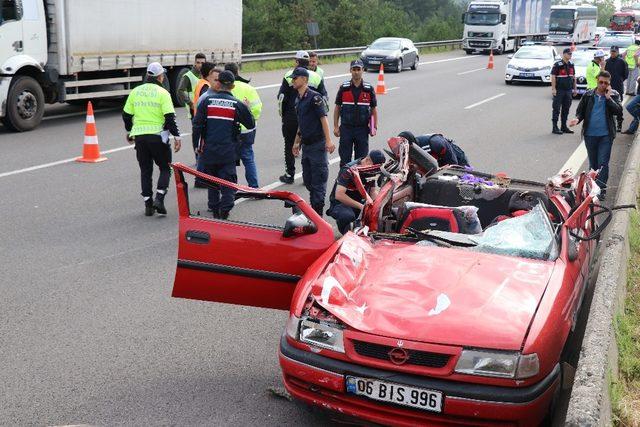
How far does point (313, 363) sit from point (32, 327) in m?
2.76

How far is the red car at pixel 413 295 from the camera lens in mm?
4164

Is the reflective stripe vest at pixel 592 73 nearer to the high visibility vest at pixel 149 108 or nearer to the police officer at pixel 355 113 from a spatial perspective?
the police officer at pixel 355 113

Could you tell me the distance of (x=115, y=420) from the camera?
190 inches

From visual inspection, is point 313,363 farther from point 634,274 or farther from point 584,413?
point 634,274

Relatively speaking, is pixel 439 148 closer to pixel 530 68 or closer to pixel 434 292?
pixel 434 292

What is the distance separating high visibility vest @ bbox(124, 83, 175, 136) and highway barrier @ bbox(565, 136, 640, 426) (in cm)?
504

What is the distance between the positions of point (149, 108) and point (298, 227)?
477 centimetres

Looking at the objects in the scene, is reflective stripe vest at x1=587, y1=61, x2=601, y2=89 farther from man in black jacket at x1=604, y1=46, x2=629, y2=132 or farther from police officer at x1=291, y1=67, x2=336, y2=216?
police officer at x1=291, y1=67, x2=336, y2=216

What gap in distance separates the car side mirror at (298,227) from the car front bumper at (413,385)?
35.8 inches

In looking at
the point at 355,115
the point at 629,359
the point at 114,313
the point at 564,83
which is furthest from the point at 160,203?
the point at 564,83

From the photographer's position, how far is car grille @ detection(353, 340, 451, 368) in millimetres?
4188

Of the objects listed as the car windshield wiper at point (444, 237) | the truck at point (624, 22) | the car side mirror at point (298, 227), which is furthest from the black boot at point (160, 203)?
the truck at point (624, 22)

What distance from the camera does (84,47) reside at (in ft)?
53.8

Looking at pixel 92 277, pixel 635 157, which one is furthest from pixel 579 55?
pixel 92 277
